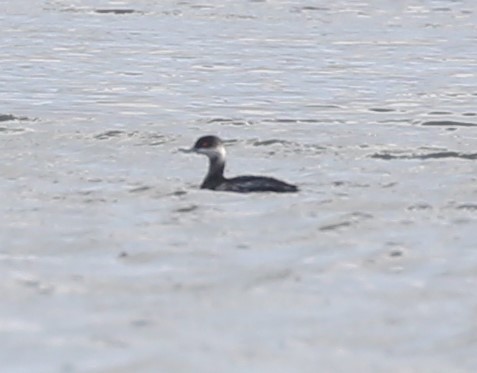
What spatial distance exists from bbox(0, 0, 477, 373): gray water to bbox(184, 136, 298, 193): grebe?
4.8 inches

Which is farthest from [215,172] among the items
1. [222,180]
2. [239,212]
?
[239,212]

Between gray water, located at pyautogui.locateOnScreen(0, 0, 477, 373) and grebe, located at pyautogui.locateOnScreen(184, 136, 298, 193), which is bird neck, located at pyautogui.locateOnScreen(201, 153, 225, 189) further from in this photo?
gray water, located at pyautogui.locateOnScreen(0, 0, 477, 373)

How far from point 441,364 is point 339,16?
28186 mm

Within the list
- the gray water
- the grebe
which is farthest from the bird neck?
the gray water

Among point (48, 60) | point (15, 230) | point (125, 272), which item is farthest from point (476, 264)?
point (48, 60)

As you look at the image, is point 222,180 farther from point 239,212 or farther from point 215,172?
point 239,212

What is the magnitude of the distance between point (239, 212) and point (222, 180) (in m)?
1.35

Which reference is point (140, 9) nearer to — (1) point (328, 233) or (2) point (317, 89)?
(2) point (317, 89)

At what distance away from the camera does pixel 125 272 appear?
1424 centimetres

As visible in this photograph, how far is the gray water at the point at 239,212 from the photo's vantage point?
12.2m

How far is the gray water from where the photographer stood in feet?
40.1

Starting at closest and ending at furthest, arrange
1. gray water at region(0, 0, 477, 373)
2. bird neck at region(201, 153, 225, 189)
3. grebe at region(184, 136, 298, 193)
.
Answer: gray water at region(0, 0, 477, 373) → grebe at region(184, 136, 298, 193) → bird neck at region(201, 153, 225, 189)

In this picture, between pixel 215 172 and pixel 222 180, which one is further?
pixel 215 172

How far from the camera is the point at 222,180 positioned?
60.4 ft
